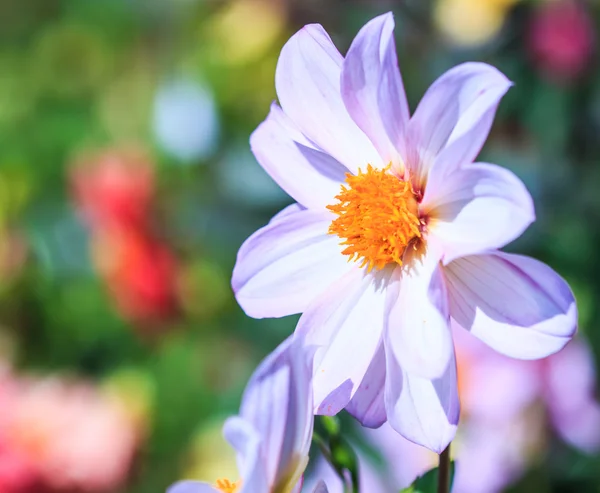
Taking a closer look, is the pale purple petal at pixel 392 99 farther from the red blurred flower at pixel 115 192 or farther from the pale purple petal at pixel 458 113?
the red blurred flower at pixel 115 192

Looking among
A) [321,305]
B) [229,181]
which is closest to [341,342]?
[321,305]

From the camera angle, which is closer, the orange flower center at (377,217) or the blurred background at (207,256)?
the orange flower center at (377,217)

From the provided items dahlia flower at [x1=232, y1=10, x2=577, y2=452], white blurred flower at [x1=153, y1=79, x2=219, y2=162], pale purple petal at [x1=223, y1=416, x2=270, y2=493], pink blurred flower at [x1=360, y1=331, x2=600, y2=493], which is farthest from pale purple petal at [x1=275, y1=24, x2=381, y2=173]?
white blurred flower at [x1=153, y1=79, x2=219, y2=162]

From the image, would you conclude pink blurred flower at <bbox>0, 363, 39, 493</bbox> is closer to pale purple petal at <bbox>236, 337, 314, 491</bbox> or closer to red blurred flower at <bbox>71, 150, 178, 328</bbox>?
red blurred flower at <bbox>71, 150, 178, 328</bbox>

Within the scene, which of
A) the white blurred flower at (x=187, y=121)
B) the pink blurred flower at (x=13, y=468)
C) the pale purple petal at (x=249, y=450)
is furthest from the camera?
the white blurred flower at (x=187, y=121)

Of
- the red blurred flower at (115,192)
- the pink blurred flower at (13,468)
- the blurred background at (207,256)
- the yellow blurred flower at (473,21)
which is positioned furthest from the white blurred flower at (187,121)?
the pink blurred flower at (13,468)

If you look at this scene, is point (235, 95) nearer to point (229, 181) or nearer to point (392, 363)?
point (229, 181)
